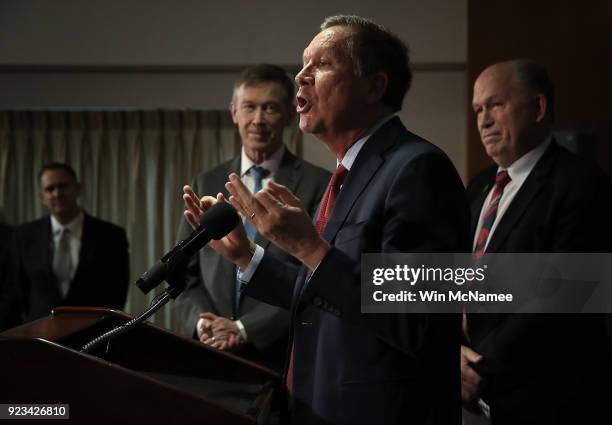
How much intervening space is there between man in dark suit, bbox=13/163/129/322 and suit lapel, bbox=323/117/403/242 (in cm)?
235

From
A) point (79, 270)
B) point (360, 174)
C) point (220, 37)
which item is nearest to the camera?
point (360, 174)

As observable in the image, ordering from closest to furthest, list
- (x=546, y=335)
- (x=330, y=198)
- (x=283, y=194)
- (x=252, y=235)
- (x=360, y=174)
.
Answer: (x=283, y=194), (x=360, y=174), (x=330, y=198), (x=546, y=335), (x=252, y=235)

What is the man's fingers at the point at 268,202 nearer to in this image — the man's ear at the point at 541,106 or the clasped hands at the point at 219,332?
the clasped hands at the point at 219,332

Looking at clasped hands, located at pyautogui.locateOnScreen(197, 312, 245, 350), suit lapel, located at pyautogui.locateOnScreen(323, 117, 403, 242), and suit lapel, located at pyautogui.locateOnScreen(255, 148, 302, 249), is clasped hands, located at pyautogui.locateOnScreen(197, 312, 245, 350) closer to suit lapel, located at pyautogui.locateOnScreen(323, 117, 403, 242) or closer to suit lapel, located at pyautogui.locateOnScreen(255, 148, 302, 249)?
suit lapel, located at pyautogui.locateOnScreen(255, 148, 302, 249)

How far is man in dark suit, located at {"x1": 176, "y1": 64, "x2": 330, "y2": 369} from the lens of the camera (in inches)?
77.8

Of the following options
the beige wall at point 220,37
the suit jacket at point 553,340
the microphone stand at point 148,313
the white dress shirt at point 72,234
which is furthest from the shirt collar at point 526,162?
the white dress shirt at point 72,234

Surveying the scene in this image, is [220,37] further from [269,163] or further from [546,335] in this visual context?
[546,335]

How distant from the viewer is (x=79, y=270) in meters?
3.28

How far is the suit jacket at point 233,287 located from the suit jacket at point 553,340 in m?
0.60

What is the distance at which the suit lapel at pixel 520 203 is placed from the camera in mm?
1802

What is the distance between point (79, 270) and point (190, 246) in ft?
7.98

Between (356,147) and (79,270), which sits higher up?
(356,147)

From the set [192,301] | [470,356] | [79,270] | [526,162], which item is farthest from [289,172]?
[79,270]

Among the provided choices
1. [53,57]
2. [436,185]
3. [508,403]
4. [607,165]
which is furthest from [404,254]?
[53,57]
